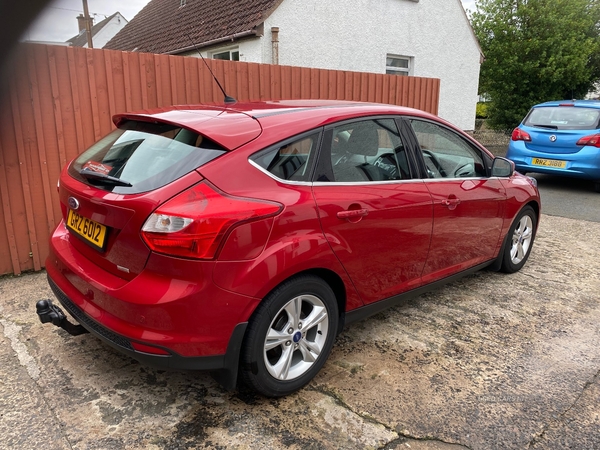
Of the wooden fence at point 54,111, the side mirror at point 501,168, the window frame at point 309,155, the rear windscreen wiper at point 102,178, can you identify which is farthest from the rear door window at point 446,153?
the wooden fence at point 54,111

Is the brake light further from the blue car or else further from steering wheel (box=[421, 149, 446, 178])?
the blue car

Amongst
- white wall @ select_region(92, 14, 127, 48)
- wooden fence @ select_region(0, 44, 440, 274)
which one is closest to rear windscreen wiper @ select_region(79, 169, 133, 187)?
wooden fence @ select_region(0, 44, 440, 274)

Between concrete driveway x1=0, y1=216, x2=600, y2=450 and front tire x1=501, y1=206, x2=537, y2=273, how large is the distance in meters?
0.78

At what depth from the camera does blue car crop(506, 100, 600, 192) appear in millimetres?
8219

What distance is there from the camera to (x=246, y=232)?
223 cm

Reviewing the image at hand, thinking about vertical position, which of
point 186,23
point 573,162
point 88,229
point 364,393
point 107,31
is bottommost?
point 364,393

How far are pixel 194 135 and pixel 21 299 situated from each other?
2.43m

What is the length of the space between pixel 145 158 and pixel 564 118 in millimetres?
8515

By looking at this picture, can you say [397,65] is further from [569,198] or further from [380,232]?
[380,232]

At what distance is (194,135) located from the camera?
245 cm

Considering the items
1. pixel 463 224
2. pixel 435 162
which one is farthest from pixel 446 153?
pixel 463 224

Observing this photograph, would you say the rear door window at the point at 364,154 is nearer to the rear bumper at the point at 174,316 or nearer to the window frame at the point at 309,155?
the window frame at the point at 309,155

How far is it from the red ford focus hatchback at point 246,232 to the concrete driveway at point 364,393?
25 centimetres

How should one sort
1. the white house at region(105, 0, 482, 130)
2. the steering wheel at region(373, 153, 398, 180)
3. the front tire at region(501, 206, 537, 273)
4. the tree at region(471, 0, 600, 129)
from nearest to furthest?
1. the steering wheel at region(373, 153, 398, 180)
2. the front tire at region(501, 206, 537, 273)
3. the white house at region(105, 0, 482, 130)
4. the tree at region(471, 0, 600, 129)
